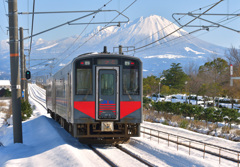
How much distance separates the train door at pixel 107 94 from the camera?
12555 millimetres

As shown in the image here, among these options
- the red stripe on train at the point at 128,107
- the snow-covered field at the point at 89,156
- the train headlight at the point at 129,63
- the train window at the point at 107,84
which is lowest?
the snow-covered field at the point at 89,156

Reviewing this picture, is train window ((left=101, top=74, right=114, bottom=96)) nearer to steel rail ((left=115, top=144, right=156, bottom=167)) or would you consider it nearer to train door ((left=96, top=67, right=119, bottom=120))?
train door ((left=96, top=67, right=119, bottom=120))

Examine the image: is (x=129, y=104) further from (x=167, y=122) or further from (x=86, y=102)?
(x=167, y=122)

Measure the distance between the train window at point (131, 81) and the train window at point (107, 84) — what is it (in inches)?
18.5

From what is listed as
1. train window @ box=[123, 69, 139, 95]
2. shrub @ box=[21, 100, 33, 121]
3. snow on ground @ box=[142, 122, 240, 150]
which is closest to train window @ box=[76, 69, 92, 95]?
train window @ box=[123, 69, 139, 95]

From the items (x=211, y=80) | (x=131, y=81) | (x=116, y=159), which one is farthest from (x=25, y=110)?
(x=211, y=80)

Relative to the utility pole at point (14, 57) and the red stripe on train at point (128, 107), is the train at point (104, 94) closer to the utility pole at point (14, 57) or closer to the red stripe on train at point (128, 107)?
the red stripe on train at point (128, 107)

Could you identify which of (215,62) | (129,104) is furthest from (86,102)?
(215,62)

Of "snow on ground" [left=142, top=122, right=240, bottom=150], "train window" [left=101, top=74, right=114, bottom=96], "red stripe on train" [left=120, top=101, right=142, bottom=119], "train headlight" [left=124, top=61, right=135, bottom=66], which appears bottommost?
Answer: "snow on ground" [left=142, top=122, right=240, bottom=150]

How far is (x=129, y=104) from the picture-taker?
12.8 meters

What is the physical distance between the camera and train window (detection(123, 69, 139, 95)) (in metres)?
12.7

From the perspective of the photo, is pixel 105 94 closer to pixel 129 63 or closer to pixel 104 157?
pixel 129 63

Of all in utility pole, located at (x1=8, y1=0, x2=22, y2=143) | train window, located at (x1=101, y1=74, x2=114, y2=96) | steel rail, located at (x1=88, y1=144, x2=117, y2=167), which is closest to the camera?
steel rail, located at (x1=88, y1=144, x2=117, y2=167)

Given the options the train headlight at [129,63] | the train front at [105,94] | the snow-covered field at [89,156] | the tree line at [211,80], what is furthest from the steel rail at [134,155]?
the tree line at [211,80]
